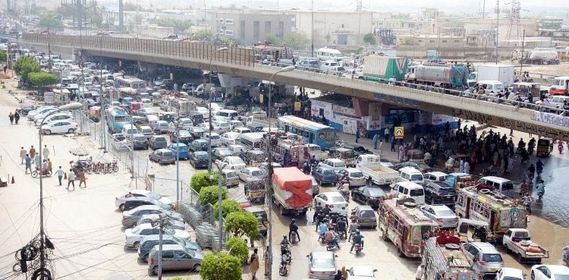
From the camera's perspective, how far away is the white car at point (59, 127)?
51594mm

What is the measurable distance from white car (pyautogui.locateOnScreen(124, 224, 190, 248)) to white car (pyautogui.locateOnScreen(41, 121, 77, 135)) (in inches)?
1079

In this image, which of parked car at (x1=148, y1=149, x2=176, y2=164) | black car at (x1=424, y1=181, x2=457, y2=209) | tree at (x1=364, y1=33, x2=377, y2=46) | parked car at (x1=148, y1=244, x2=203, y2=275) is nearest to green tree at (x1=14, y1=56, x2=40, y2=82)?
parked car at (x1=148, y1=149, x2=176, y2=164)

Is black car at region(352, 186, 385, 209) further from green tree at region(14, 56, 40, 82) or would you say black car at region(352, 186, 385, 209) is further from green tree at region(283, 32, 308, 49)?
green tree at region(283, 32, 308, 49)

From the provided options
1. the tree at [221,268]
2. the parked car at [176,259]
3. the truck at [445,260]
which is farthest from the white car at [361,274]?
the parked car at [176,259]

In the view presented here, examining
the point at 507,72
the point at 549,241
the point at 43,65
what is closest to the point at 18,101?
the point at 43,65

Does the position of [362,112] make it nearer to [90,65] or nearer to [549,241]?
[549,241]

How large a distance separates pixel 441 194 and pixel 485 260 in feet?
32.1

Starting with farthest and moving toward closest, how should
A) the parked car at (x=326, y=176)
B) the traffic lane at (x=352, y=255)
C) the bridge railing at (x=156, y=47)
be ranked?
1. the bridge railing at (x=156, y=47)
2. the parked car at (x=326, y=176)
3. the traffic lane at (x=352, y=255)

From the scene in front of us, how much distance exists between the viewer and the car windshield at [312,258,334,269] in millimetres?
23359

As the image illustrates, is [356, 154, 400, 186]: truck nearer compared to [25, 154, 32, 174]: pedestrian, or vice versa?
[356, 154, 400, 186]: truck

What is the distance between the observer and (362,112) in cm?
5275

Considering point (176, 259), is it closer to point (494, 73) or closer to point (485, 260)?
point (485, 260)

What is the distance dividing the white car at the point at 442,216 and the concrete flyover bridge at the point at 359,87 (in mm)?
8997

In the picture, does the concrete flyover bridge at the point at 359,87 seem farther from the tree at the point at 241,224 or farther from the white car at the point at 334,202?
the tree at the point at 241,224
